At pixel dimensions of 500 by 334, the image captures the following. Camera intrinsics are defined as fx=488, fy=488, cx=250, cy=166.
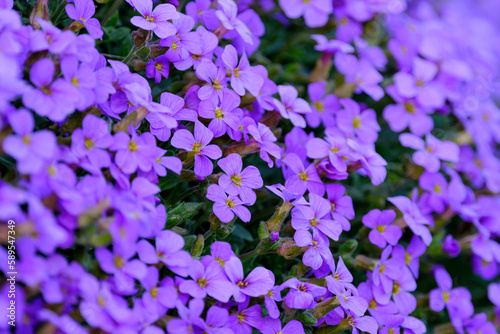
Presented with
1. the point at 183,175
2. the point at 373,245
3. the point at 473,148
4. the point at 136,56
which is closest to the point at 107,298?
the point at 183,175

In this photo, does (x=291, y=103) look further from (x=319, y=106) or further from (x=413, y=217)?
(x=413, y=217)

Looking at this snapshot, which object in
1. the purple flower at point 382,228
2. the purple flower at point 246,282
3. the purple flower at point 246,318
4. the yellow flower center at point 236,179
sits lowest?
the purple flower at point 246,318

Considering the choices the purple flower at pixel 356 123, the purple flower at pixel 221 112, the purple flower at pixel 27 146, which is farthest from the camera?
the purple flower at pixel 356 123

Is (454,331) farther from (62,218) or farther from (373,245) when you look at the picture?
(62,218)

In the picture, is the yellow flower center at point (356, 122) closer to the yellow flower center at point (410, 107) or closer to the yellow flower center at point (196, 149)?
the yellow flower center at point (410, 107)

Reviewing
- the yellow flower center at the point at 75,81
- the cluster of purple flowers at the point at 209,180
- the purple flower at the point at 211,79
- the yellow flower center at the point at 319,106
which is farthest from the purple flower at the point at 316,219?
the yellow flower center at the point at 75,81

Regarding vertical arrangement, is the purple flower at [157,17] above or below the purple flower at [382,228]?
above

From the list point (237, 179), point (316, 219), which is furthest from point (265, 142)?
point (316, 219)
